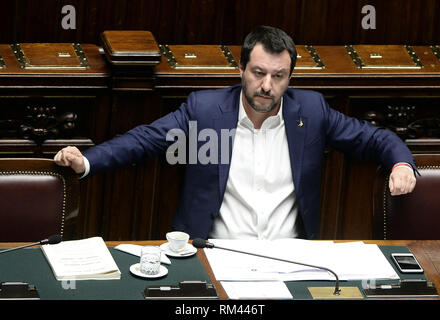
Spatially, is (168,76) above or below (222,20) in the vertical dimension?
below

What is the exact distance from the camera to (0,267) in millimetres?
2791

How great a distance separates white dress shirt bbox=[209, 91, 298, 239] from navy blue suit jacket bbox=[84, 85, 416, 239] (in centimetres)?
4

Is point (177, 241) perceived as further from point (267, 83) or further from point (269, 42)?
point (269, 42)

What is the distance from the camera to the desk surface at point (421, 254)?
287 centimetres

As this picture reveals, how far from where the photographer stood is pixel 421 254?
3.08 m

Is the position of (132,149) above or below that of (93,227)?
above

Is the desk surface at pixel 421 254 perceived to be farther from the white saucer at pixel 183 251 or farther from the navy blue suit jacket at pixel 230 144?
the navy blue suit jacket at pixel 230 144

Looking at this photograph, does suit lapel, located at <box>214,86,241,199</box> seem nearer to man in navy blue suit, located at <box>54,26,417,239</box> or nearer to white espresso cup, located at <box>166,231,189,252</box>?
man in navy blue suit, located at <box>54,26,417,239</box>

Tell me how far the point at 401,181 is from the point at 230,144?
2.20ft

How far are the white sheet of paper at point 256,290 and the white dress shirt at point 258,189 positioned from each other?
0.75 meters

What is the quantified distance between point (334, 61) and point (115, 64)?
41.1 inches

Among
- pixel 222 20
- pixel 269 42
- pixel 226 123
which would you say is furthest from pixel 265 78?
pixel 222 20
